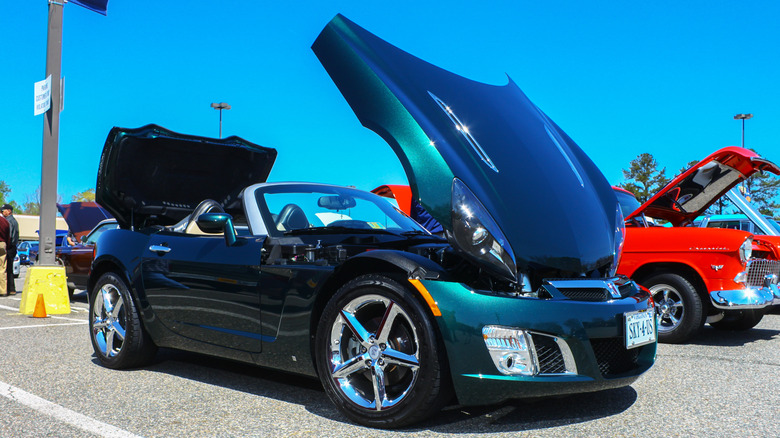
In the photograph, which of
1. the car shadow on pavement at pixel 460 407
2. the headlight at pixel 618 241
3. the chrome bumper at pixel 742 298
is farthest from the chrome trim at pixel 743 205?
the car shadow on pavement at pixel 460 407

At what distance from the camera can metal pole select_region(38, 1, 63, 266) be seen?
368 inches

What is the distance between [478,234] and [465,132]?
26.1 inches

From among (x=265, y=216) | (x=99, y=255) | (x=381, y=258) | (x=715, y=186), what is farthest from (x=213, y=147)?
(x=715, y=186)

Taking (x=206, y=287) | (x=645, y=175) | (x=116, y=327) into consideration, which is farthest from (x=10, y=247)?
(x=645, y=175)

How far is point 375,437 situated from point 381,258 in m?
0.82

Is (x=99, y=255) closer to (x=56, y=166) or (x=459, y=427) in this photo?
(x=459, y=427)

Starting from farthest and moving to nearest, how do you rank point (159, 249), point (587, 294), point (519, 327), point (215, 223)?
point (159, 249), point (215, 223), point (587, 294), point (519, 327)

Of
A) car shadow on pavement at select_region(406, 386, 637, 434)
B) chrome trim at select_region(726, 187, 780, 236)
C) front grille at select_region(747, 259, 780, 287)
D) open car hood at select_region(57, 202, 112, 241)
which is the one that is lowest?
car shadow on pavement at select_region(406, 386, 637, 434)

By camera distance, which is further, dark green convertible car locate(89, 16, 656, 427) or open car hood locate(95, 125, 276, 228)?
open car hood locate(95, 125, 276, 228)

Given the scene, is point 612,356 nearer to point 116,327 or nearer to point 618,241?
point 618,241

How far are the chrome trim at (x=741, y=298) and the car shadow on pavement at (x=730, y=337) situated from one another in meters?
0.43

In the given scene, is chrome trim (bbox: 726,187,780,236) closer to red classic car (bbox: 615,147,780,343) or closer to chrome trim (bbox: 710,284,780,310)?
red classic car (bbox: 615,147,780,343)

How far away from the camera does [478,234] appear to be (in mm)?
3170

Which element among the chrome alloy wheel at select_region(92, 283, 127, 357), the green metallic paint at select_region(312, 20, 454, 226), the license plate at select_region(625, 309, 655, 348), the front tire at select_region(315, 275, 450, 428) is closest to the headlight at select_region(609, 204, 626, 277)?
the license plate at select_region(625, 309, 655, 348)
